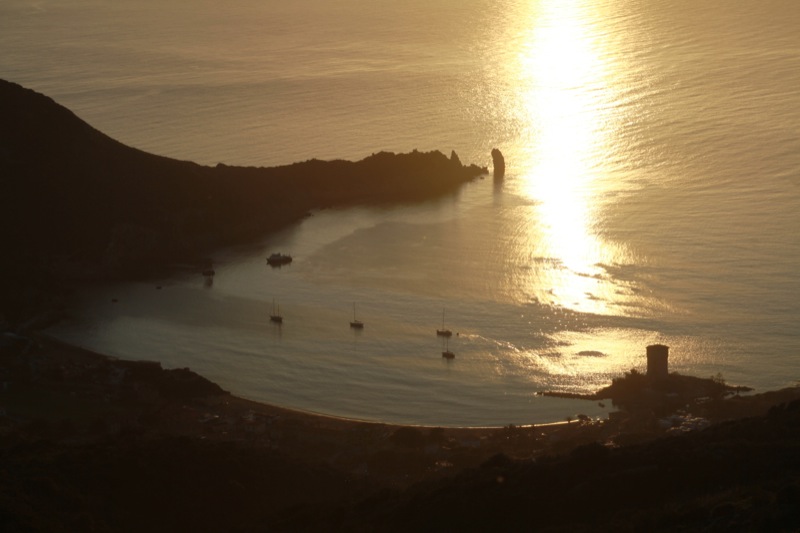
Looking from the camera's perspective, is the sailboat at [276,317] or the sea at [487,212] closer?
the sea at [487,212]

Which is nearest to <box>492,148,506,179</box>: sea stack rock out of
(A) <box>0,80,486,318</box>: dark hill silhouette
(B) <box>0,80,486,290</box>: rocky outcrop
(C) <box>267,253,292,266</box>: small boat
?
(A) <box>0,80,486,318</box>: dark hill silhouette

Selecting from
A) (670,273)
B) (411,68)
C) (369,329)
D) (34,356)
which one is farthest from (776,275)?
(411,68)

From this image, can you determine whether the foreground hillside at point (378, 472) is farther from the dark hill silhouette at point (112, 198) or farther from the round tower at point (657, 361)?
the dark hill silhouette at point (112, 198)

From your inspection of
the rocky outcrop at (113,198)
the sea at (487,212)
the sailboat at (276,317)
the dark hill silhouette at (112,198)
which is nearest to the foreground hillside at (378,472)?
the sea at (487,212)

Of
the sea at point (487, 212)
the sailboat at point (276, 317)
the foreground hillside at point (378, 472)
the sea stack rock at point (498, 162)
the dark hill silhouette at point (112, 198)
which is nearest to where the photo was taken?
the foreground hillside at point (378, 472)

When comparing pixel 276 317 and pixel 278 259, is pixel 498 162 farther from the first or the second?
pixel 276 317

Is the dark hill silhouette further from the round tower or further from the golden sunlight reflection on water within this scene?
the round tower
